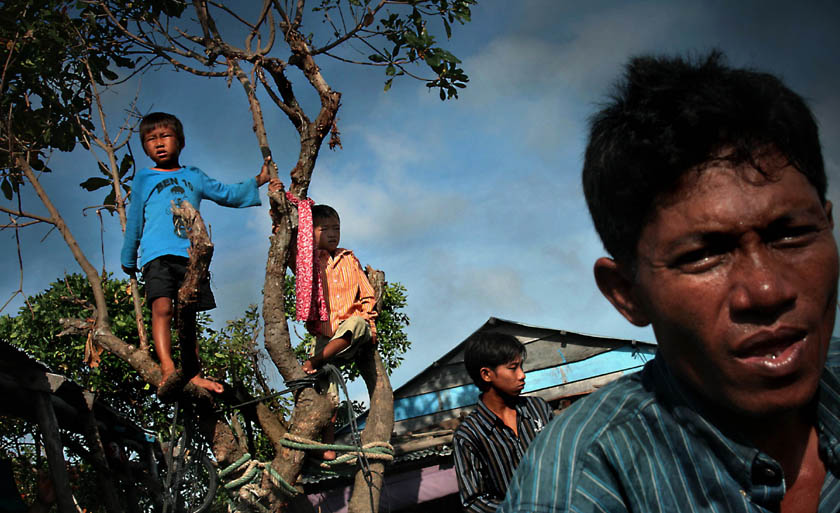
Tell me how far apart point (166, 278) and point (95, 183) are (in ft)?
6.25

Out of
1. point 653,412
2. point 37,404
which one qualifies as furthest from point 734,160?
point 37,404

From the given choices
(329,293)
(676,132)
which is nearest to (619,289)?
(676,132)

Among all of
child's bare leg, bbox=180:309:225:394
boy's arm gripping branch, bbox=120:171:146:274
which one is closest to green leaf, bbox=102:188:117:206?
boy's arm gripping branch, bbox=120:171:146:274

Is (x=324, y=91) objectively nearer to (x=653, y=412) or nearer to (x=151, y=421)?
(x=653, y=412)

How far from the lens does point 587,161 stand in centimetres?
124

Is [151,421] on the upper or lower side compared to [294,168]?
lower

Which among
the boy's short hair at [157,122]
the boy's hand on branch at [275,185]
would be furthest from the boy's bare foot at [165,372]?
the boy's short hair at [157,122]

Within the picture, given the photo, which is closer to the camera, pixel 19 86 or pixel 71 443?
pixel 19 86

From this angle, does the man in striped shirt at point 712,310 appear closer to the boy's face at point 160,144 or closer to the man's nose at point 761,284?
Answer: the man's nose at point 761,284

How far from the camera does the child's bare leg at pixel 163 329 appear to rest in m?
4.02

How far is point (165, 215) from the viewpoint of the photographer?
13.6ft

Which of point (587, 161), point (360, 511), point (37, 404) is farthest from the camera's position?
point (37, 404)

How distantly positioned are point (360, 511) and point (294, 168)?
2476 mm

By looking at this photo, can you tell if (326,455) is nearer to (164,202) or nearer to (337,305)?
(337,305)
